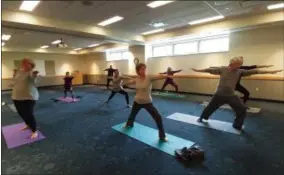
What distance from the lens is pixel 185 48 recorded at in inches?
327

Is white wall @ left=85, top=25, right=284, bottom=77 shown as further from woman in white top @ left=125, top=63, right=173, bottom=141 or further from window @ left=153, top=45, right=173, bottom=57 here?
woman in white top @ left=125, top=63, right=173, bottom=141

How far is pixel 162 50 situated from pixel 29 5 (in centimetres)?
630

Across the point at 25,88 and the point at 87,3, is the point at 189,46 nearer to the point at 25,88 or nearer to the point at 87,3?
the point at 87,3

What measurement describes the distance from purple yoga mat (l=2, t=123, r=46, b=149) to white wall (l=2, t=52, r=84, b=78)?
383 inches

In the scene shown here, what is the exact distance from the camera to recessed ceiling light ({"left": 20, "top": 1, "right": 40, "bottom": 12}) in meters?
4.21

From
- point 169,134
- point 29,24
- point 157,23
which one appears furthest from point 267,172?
point 29,24

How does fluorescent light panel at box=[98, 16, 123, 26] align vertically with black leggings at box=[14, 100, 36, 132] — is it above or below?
above

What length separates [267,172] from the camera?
2.07 metres

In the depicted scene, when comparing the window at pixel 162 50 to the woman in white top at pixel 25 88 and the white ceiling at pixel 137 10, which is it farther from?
the woman in white top at pixel 25 88

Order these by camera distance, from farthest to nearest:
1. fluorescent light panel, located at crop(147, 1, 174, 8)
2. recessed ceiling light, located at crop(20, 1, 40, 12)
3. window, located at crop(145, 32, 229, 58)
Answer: window, located at crop(145, 32, 229, 58) → fluorescent light panel, located at crop(147, 1, 174, 8) → recessed ceiling light, located at crop(20, 1, 40, 12)

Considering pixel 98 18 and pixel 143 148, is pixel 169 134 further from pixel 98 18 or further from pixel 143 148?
pixel 98 18

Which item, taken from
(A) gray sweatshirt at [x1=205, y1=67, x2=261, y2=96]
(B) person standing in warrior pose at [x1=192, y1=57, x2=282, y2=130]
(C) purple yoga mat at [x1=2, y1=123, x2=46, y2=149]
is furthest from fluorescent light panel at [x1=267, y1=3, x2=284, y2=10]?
(C) purple yoga mat at [x1=2, y1=123, x2=46, y2=149]

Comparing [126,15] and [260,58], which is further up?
[126,15]

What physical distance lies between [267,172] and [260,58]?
538cm
